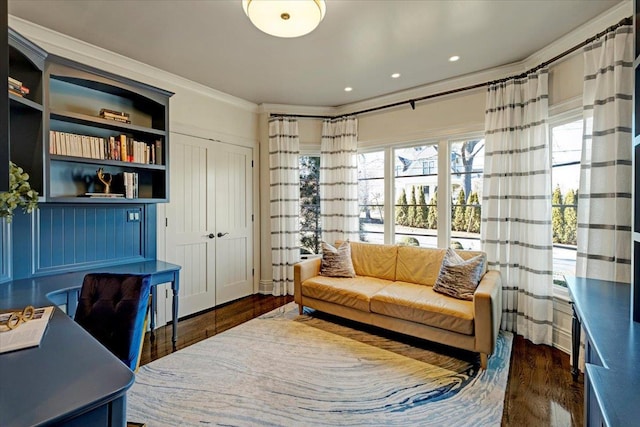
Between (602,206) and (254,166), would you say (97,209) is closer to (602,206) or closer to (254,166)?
(254,166)

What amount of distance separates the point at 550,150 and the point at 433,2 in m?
1.89

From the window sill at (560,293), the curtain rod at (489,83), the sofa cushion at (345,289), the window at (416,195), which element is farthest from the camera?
the window at (416,195)

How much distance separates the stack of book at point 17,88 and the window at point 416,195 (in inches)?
149

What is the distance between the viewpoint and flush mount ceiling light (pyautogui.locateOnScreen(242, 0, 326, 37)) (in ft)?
5.58

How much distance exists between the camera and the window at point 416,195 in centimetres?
383

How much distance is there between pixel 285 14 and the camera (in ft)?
5.77

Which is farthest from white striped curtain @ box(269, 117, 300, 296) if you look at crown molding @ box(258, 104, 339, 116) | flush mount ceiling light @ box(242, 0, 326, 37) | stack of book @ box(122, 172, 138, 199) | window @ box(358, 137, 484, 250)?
flush mount ceiling light @ box(242, 0, 326, 37)

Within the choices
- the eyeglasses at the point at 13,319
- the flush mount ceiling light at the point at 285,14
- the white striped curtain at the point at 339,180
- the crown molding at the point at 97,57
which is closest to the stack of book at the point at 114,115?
the crown molding at the point at 97,57

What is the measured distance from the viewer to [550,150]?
2934 millimetres

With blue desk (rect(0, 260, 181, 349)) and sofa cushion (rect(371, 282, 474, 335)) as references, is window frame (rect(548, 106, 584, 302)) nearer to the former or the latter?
sofa cushion (rect(371, 282, 474, 335))

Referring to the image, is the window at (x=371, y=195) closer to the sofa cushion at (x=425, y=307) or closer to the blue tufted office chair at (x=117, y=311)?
the sofa cushion at (x=425, y=307)

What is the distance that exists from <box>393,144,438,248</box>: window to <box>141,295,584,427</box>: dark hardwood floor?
1525mm

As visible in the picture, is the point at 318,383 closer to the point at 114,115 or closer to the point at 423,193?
the point at 423,193

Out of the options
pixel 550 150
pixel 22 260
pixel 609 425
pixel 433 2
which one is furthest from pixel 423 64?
pixel 22 260
